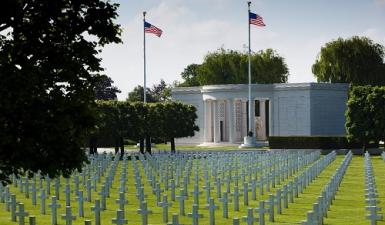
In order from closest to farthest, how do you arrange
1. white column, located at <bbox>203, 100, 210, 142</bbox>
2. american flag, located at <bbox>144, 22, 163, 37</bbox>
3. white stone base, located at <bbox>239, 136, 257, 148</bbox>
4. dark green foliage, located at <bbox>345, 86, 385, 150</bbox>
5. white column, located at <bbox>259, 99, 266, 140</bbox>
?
dark green foliage, located at <bbox>345, 86, 385, 150</bbox>
american flag, located at <bbox>144, 22, 163, 37</bbox>
white stone base, located at <bbox>239, 136, 257, 148</bbox>
white column, located at <bbox>203, 100, 210, 142</bbox>
white column, located at <bbox>259, 99, 266, 140</bbox>

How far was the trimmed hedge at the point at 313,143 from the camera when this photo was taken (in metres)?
72.6

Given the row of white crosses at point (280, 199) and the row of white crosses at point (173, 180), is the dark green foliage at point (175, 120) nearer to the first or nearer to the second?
the row of white crosses at point (173, 180)

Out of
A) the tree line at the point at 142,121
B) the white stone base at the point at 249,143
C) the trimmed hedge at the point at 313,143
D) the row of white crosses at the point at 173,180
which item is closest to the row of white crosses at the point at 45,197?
the row of white crosses at the point at 173,180

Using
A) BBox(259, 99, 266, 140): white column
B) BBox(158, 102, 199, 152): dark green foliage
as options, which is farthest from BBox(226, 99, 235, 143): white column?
BBox(158, 102, 199, 152): dark green foliage

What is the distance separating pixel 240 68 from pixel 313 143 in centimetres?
4514

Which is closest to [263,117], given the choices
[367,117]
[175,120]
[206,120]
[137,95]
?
[206,120]

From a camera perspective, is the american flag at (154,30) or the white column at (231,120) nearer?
the american flag at (154,30)

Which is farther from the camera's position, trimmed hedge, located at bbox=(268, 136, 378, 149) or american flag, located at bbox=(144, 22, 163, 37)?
trimmed hedge, located at bbox=(268, 136, 378, 149)

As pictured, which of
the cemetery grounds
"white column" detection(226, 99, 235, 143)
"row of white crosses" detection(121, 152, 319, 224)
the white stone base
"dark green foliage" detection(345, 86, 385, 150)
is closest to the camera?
the cemetery grounds

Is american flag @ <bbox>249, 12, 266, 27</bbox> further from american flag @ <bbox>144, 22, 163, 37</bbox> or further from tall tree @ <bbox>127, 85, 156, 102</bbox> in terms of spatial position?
tall tree @ <bbox>127, 85, 156, 102</bbox>

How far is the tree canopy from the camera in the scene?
115750 millimetres

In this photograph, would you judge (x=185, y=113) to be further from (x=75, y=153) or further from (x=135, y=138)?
(x=75, y=153)

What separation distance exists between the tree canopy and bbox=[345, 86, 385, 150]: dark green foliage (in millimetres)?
48212

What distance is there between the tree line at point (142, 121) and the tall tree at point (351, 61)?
108ft
